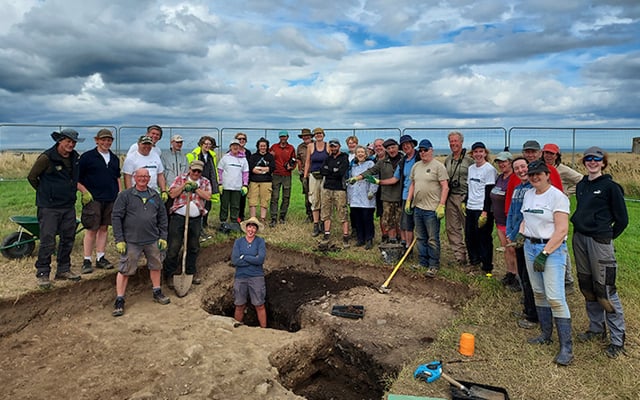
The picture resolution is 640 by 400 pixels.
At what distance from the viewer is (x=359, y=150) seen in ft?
27.9

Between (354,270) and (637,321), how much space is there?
420cm

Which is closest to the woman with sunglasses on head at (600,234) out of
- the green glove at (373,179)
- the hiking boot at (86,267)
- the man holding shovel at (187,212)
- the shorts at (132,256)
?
the green glove at (373,179)

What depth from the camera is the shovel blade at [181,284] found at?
7.24 m

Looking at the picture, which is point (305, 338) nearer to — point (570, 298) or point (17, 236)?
point (570, 298)

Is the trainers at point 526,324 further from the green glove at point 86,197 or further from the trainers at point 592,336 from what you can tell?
the green glove at point 86,197

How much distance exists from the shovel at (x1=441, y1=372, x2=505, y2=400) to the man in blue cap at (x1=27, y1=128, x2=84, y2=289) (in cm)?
563

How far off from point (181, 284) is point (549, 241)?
5.43 metres

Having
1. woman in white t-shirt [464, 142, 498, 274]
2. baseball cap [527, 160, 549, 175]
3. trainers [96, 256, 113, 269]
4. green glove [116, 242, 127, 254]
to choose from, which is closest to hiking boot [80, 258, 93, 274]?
trainers [96, 256, 113, 269]

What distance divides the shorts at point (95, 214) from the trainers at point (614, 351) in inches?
278

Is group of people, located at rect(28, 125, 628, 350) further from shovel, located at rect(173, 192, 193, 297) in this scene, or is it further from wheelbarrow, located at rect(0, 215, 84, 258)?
wheelbarrow, located at rect(0, 215, 84, 258)

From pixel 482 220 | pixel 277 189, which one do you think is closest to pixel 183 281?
pixel 277 189

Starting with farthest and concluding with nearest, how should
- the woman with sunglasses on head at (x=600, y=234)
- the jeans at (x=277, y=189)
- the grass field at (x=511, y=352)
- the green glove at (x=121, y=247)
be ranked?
the jeans at (x=277, y=189)
the green glove at (x=121, y=247)
the woman with sunglasses on head at (x=600, y=234)
the grass field at (x=511, y=352)

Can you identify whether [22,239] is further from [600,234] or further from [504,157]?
[600,234]

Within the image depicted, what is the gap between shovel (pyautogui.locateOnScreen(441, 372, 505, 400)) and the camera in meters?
4.12
